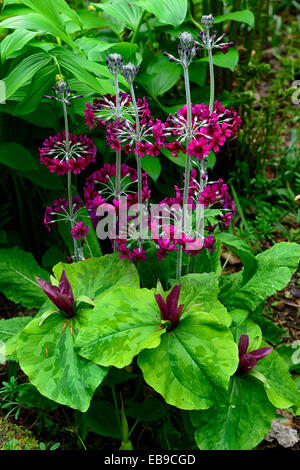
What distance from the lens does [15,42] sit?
5.80 feet

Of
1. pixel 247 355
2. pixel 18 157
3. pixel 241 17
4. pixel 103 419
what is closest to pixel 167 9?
pixel 241 17

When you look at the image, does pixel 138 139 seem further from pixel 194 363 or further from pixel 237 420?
pixel 237 420

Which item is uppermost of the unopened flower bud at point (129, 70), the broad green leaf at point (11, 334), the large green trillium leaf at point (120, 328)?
the unopened flower bud at point (129, 70)

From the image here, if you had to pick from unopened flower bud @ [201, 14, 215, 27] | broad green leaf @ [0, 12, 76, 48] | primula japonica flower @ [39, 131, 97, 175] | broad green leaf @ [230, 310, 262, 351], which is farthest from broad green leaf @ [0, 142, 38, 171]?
broad green leaf @ [230, 310, 262, 351]

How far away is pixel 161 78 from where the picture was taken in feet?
8.75

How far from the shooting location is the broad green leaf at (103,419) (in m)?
1.90

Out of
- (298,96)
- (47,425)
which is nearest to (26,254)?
(47,425)

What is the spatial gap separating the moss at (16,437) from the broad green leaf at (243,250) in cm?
108

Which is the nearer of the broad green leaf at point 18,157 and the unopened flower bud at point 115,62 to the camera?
the unopened flower bud at point 115,62

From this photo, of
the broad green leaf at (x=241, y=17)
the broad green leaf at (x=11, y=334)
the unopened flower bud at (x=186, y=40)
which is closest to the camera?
the unopened flower bud at (x=186, y=40)

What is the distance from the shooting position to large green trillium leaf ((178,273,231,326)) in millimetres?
1871

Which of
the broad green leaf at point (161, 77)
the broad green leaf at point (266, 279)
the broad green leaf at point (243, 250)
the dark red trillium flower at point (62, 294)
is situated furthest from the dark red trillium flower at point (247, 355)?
the broad green leaf at point (161, 77)

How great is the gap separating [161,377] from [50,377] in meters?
0.38
